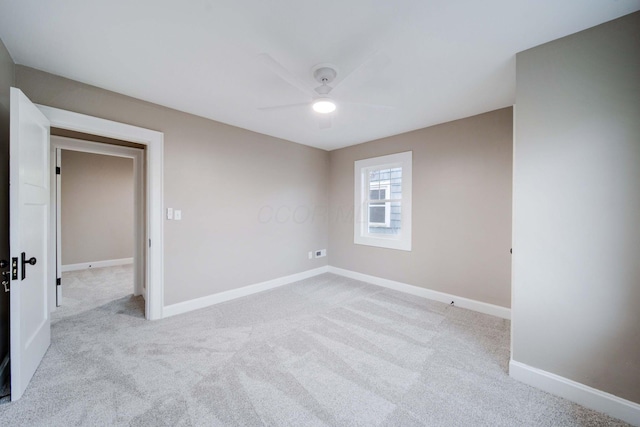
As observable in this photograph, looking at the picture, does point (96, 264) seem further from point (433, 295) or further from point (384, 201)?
point (433, 295)

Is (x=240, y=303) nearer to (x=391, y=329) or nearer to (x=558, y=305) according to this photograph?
(x=391, y=329)

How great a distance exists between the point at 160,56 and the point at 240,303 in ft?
9.33

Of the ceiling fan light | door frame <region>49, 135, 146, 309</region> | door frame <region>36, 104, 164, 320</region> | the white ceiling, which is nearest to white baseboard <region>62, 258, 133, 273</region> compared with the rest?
door frame <region>49, 135, 146, 309</region>

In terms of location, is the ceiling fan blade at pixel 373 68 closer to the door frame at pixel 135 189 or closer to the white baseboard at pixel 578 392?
the white baseboard at pixel 578 392

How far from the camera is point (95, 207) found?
5.27m

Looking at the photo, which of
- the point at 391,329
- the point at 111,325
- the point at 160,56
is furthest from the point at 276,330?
the point at 160,56

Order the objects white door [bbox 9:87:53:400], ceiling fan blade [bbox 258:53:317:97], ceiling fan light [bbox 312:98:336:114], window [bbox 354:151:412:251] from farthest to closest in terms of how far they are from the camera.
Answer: window [bbox 354:151:412:251] → ceiling fan light [bbox 312:98:336:114] → white door [bbox 9:87:53:400] → ceiling fan blade [bbox 258:53:317:97]

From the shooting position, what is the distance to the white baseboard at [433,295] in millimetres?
2945

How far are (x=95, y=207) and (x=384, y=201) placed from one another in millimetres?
6065

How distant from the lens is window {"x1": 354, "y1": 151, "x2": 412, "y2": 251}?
12.4 feet

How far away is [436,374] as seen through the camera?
193cm

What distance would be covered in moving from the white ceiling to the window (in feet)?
4.57

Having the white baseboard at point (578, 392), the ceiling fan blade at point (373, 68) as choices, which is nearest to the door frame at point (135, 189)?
the ceiling fan blade at point (373, 68)

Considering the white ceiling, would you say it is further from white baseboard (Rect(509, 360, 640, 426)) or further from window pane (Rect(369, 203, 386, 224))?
white baseboard (Rect(509, 360, 640, 426))
